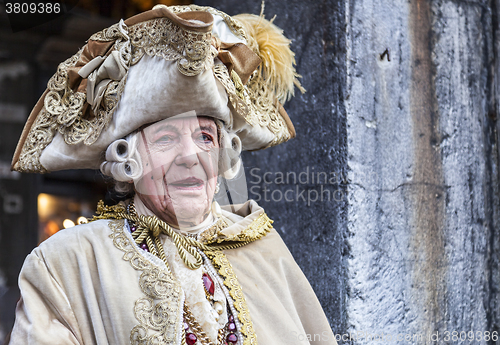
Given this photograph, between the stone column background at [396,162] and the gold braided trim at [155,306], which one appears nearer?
the gold braided trim at [155,306]

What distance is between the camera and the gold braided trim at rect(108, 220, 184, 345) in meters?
1.38

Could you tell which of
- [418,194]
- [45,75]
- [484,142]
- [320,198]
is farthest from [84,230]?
[45,75]

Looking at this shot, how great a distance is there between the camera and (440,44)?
2518mm

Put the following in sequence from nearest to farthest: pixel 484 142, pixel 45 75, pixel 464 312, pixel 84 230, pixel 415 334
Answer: pixel 84 230 → pixel 415 334 → pixel 464 312 → pixel 484 142 → pixel 45 75

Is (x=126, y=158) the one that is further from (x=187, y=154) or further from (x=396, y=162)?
(x=396, y=162)

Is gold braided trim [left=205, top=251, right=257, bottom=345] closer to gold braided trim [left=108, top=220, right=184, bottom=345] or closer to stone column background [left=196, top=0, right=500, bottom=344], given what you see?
gold braided trim [left=108, top=220, right=184, bottom=345]

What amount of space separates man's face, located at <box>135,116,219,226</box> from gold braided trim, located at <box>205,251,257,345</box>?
17 cm

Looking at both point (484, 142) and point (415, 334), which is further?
point (484, 142)

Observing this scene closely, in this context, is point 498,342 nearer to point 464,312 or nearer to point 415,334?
point 464,312

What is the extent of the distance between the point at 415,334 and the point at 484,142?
1106 mm

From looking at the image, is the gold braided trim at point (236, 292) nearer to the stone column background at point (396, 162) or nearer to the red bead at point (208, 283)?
the red bead at point (208, 283)

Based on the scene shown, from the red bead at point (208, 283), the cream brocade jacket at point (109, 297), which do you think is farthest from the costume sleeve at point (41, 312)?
the red bead at point (208, 283)

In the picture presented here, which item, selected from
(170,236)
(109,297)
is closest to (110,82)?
(170,236)

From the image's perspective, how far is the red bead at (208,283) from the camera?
1575mm
